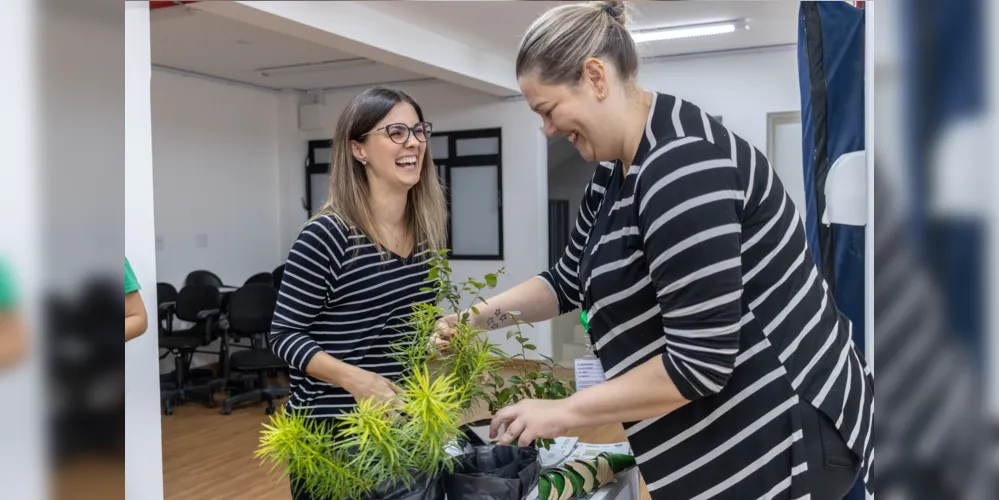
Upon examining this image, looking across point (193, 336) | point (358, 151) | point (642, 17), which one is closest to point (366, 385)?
point (358, 151)

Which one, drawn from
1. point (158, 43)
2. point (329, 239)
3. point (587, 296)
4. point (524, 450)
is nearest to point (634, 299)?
point (587, 296)

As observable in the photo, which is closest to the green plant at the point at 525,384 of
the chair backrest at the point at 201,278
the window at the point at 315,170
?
the chair backrest at the point at 201,278

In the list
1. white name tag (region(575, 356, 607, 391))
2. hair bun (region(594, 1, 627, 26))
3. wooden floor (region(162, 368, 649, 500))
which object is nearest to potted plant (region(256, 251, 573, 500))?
white name tag (region(575, 356, 607, 391))

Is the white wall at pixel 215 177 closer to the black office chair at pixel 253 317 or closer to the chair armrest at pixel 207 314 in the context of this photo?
the chair armrest at pixel 207 314

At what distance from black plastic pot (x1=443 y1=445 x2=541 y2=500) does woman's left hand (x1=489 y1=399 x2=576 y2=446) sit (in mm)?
62

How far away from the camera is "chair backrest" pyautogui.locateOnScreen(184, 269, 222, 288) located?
7.08 m

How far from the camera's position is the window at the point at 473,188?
7.61 meters

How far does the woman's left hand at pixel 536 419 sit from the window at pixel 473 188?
6540 mm

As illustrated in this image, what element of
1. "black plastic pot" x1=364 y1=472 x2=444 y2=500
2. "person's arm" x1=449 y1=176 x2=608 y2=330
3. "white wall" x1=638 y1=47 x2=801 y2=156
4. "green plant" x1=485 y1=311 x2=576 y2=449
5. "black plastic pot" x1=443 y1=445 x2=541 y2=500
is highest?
"white wall" x1=638 y1=47 x2=801 y2=156

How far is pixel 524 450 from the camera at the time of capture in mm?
1168

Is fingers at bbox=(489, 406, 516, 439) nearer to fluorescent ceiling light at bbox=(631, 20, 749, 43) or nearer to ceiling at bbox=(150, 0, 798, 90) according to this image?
ceiling at bbox=(150, 0, 798, 90)
